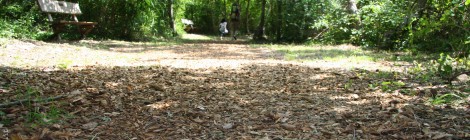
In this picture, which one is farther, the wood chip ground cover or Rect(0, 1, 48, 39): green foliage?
Rect(0, 1, 48, 39): green foliage

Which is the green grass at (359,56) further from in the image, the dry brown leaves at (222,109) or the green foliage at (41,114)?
the green foliage at (41,114)

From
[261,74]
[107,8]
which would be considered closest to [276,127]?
[261,74]

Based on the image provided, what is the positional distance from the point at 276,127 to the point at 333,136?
38 cm

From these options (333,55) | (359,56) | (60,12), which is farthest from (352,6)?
(60,12)

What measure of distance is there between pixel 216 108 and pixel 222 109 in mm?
52

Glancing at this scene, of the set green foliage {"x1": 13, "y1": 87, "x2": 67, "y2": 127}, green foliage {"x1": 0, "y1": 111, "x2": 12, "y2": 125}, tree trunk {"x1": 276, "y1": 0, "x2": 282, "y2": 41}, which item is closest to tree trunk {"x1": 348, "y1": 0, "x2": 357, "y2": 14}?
tree trunk {"x1": 276, "y1": 0, "x2": 282, "y2": 41}

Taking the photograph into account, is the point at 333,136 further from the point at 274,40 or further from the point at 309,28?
the point at 274,40

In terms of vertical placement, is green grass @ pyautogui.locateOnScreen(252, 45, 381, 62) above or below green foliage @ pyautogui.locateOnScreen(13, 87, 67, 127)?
above

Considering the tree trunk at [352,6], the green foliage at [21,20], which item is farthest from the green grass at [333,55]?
the green foliage at [21,20]

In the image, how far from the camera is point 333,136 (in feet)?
7.40

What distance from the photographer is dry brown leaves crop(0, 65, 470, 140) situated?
2275mm

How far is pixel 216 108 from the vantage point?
289cm

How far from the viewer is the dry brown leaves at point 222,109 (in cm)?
228

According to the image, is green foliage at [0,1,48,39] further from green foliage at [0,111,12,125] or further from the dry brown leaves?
green foliage at [0,111,12,125]
